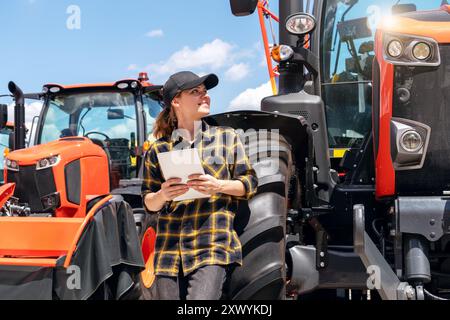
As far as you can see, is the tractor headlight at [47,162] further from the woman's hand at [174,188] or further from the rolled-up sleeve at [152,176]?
the woman's hand at [174,188]

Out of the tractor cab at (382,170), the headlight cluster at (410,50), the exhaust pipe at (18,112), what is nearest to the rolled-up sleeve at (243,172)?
the tractor cab at (382,170)

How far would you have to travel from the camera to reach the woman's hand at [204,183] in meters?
2.49

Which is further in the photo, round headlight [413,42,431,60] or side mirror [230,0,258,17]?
side mirror [230,0,258,17]

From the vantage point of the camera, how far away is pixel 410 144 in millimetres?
2988

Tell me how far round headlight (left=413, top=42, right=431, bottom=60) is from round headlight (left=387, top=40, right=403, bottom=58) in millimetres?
73

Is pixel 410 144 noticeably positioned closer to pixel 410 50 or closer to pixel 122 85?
pixel 410 50

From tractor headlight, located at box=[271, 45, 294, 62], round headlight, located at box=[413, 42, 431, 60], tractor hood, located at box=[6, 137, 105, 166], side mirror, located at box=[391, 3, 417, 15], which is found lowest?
tractor hood, located at box=[6, 137, 105, 166]

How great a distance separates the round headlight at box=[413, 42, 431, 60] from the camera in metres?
2.96

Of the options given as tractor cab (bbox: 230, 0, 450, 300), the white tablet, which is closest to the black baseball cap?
the white tablet

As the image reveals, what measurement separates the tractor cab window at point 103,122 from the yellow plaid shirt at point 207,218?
14.4 feet

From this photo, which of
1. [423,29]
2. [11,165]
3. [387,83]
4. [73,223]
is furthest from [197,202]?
[11,165]

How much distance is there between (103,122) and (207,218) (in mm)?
5083

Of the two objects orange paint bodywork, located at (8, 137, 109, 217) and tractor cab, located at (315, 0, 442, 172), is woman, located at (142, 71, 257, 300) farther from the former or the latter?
orange paint bodywork, located at (8, 137, 109, 217)

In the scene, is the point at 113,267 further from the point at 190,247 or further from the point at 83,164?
the point at 83,164
